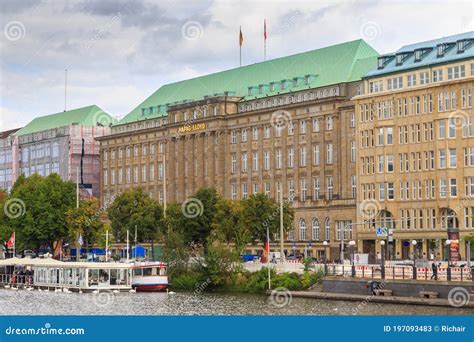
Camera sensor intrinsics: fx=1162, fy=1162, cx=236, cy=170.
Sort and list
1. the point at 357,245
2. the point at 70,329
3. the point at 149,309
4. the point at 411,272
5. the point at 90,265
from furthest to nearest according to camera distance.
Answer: the point at 357,245
the point at 90,265
the point at 411,272
the point at 149,309
the point at 70,329

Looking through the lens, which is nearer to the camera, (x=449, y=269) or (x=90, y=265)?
(x=449, y=269)

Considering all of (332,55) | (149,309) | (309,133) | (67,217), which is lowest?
(149,309)

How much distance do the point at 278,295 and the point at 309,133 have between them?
5638cm

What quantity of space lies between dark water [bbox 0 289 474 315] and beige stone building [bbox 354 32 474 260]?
105 ft

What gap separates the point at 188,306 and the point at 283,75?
252 ft

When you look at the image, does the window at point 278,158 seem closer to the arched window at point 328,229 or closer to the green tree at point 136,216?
the arched window at point 328,229

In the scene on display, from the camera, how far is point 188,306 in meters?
82.5

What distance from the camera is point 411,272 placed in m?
86.4

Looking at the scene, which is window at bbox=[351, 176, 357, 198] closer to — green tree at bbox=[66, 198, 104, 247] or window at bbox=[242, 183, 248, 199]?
window at bbox=[242, 183, 248, 199]

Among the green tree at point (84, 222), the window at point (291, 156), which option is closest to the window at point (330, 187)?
the window at point (291, 156)

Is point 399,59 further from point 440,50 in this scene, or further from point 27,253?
point 27,253

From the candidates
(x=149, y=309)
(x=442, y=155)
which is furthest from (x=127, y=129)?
(x=149, y=309)

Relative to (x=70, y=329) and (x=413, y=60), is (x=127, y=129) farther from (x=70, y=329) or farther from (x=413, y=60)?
(x=70, y=329)

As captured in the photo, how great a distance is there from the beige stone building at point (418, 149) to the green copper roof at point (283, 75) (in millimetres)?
9937
